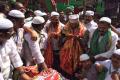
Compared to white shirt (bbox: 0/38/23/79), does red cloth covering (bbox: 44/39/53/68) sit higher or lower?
lower

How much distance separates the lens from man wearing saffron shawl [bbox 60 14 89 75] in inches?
295

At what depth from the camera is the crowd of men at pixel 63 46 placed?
4953mm

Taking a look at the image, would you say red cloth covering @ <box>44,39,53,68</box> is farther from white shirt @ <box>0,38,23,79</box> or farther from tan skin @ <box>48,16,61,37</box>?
white shirt @ <box>0,38,23,79</box>

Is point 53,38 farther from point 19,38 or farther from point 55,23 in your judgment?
point 19,38

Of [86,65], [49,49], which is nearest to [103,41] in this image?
[86,65]

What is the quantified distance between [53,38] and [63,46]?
0.83 ft

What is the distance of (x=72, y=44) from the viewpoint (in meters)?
7.62

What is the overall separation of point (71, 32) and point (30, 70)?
1.94 m

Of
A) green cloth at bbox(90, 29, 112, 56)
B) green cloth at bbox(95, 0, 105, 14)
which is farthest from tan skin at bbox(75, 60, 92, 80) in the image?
green cloth at bbox(95, 0, 105, 14)

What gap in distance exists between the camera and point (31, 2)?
44.3 ft

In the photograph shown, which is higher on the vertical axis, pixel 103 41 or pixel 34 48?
pixel 34 48

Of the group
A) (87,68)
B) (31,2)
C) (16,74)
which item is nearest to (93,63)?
(87,68)

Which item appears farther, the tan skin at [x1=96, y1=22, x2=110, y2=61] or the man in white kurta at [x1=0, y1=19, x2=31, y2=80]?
the tan skin at [x1=96, y1=22, x2=110, y2=61]

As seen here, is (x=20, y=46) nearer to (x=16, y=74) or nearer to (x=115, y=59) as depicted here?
(x=16, y=74)
